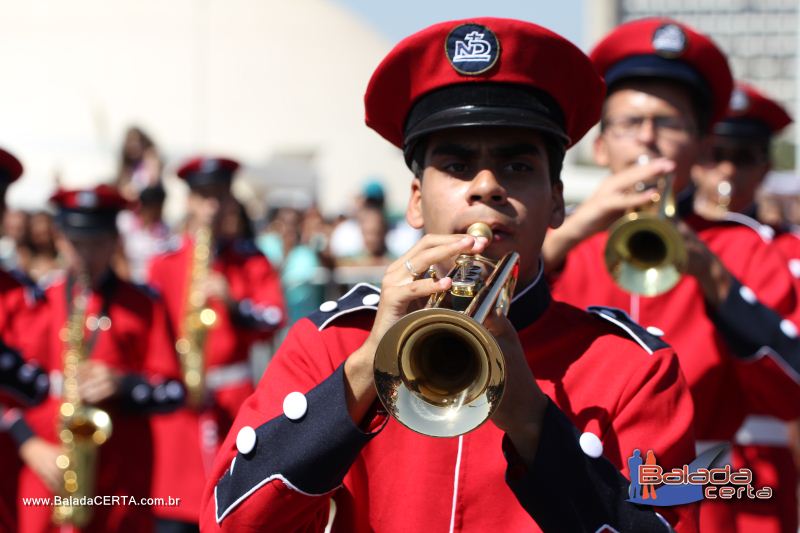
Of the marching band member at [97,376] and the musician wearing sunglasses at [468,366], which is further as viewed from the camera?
the marching band member at [97,376]

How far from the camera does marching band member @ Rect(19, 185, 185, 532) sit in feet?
19.1

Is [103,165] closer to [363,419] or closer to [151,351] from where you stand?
[151,351]

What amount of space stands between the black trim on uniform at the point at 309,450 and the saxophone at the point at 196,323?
5.35 meters

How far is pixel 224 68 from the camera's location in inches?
2763

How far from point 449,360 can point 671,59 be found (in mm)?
2248

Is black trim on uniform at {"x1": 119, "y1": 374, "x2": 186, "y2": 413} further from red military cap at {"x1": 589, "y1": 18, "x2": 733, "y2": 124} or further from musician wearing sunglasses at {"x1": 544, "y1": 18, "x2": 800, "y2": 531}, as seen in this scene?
red military cap at {"x1": 589, "y1": 18, "x2": 733, "y2": 124}

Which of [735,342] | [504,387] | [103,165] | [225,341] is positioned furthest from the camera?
[103,165]

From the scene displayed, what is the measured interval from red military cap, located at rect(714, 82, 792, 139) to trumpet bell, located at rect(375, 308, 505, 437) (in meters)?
3.63

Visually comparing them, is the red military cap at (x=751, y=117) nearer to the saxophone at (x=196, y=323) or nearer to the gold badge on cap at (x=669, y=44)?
the gold badge on cap at (x=669, y=44)

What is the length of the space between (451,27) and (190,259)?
5.98m

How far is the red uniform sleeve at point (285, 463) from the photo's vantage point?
252 centimetres

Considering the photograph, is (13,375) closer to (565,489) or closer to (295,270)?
(565,489)

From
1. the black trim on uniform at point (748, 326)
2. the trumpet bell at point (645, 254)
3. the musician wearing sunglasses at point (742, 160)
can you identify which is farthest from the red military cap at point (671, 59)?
the musician wearing sunglasses at point (742, 160)

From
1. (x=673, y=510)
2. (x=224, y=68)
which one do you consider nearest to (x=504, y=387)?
(x=673, y=510)
